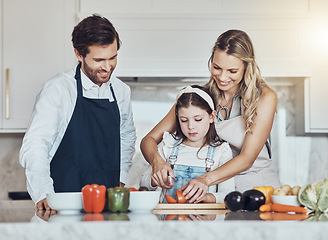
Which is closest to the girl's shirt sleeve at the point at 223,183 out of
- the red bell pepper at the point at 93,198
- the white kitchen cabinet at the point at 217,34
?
the red bell pepper at the point at 93,198

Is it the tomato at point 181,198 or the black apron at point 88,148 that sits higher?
the black apron at point 88,148

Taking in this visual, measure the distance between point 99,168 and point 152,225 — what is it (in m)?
1.31

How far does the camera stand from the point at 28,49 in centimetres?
294

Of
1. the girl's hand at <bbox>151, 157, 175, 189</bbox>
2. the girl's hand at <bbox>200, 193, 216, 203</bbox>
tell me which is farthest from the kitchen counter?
the girl's hand at <bbox>151, 157, 175, 189</bbox>

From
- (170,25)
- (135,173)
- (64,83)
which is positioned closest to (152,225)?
(64,83)

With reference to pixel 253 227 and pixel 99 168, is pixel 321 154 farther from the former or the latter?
pixel 253 227

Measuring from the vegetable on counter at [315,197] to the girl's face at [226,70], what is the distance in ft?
2.95

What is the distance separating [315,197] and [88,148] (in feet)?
3.92

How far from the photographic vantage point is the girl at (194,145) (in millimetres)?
2084

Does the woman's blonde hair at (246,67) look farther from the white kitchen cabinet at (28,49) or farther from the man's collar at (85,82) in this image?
the white kitchen cabinet at (28,49)

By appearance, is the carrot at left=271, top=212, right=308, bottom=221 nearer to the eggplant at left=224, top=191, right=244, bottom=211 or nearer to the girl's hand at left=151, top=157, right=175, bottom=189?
the eggplant at left=224, top=191, right=244, bottom=211

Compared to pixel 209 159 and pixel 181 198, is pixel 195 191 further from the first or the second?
pixel 209 159

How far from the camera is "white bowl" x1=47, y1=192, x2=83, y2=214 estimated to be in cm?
130

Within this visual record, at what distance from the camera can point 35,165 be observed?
178cm
